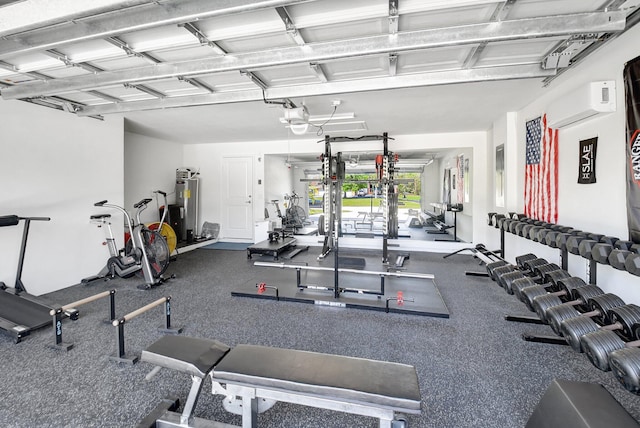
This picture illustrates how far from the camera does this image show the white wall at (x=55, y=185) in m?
3.52

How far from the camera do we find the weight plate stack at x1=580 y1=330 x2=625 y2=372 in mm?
1666

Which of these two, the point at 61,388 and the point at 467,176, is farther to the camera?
the point at 467,176

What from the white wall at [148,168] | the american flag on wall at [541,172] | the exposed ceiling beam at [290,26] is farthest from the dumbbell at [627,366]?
the white wall at [148,168]

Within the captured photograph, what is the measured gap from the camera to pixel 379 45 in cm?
213

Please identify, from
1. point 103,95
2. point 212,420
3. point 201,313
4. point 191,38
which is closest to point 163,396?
point 212,420

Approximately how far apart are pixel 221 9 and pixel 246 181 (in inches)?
230

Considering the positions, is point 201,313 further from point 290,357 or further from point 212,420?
point 290,357

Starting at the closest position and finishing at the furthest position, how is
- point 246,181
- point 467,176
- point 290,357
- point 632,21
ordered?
point 290,357
point 632,21
point 467,176
point 246,181

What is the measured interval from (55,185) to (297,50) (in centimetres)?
385

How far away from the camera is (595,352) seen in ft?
5.57

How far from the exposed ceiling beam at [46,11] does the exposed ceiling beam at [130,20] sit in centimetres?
3

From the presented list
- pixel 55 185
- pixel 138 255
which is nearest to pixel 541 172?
pixel 138 255

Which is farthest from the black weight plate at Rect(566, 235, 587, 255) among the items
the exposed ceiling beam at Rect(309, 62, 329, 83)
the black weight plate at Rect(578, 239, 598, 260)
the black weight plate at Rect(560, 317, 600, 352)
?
the exposed ceiling beam at Rect(309, 62, 329, 83)

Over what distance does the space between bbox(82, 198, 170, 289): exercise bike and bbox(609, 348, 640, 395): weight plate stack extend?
181 inches
